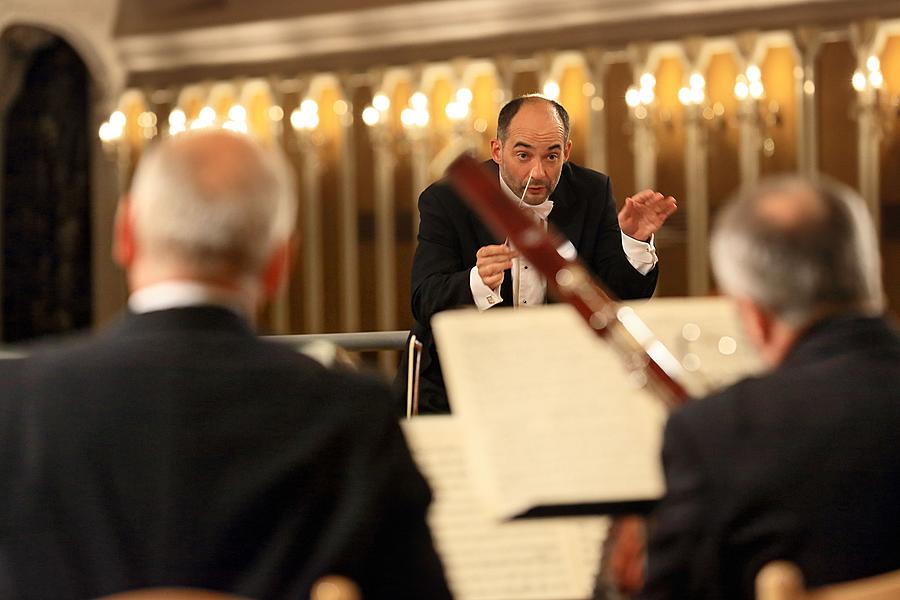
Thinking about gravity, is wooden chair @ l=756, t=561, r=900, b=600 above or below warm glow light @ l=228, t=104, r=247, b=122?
below

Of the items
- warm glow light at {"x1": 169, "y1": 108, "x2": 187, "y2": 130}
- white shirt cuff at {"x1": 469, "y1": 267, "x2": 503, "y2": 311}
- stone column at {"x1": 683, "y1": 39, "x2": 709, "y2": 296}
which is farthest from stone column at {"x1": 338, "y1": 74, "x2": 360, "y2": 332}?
white shirt cuff at {"x1": 469, "y1": 267, "x2": 503, "y2": 311}

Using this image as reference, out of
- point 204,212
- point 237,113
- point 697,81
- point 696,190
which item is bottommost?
point 204,212

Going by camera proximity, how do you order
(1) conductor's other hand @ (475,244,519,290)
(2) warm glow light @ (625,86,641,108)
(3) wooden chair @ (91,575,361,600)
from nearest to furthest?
(3) wooden chair @ (91,575,361,600) → (1) conductor's other hand @ (475,244,519,290) → (2) warm glow light @ (625,86,641,108)

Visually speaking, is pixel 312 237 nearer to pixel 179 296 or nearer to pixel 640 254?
pixel 640 254

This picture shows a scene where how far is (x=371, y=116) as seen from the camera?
924 centimetres

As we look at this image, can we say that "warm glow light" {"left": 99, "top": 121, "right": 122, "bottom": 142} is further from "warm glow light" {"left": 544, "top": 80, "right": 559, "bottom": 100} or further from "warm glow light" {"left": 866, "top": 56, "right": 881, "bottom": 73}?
"warm glow light" {"left": 866, "top": 56, "right": 881, "bottom": 73}

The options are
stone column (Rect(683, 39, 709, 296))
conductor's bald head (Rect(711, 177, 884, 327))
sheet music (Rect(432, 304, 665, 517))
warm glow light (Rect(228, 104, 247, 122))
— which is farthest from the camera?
warm glow light (Rect(228, 104, 247, 122))

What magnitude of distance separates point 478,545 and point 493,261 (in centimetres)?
125

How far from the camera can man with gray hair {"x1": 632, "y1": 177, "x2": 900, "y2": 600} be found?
5.16 feet

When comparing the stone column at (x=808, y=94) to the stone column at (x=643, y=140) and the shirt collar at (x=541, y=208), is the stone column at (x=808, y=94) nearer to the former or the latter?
the stone column at (x=643, y=140)

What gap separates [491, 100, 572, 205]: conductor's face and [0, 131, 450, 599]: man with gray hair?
2.05m

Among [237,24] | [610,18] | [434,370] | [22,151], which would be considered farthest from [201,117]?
[434,370]

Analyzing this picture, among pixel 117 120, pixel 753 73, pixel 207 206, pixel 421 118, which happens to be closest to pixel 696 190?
pixel 753 73

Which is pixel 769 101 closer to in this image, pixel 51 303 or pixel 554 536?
pixel 51 303
